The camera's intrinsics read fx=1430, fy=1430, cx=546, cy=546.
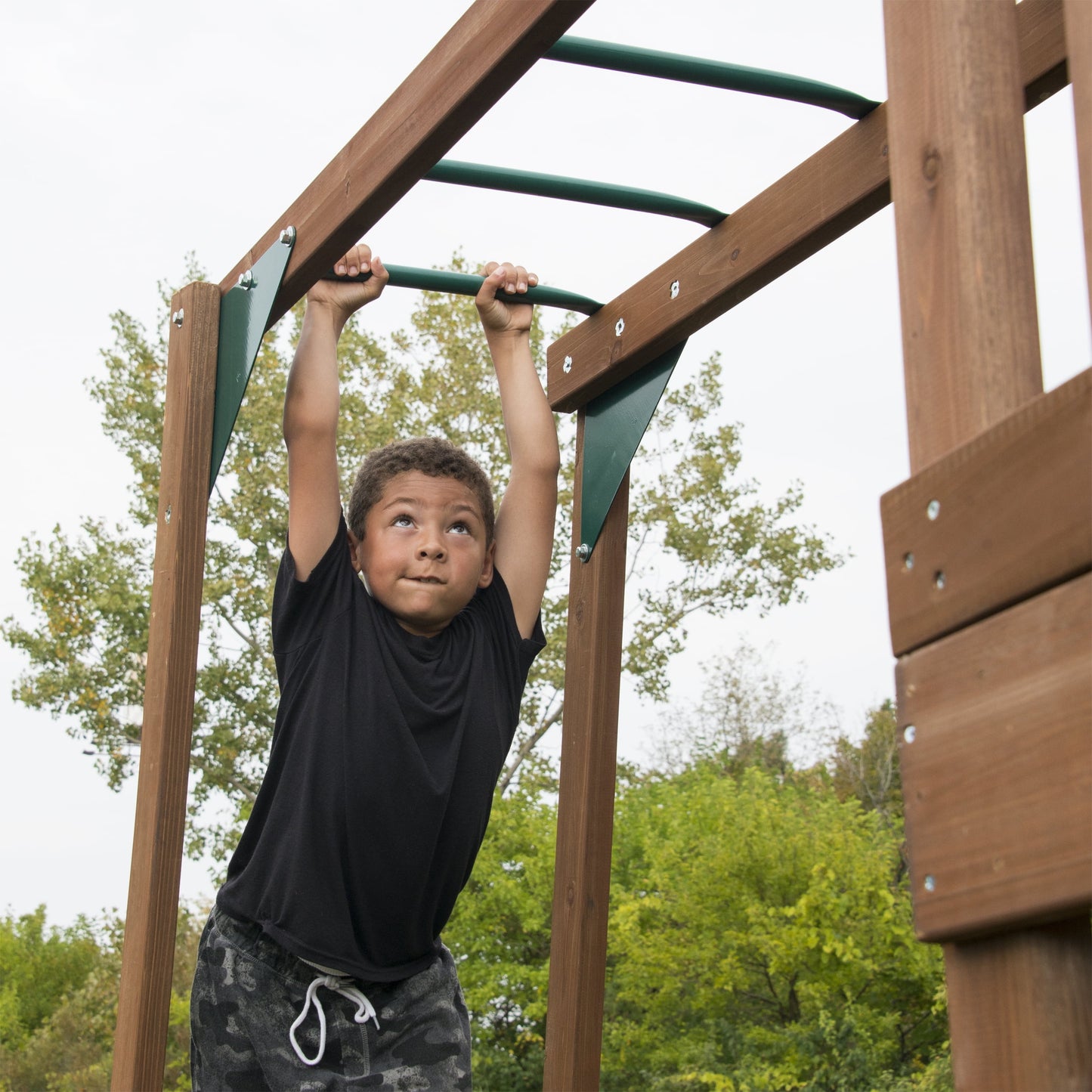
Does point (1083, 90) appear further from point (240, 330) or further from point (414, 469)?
point (240, 330)

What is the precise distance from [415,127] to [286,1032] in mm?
1552

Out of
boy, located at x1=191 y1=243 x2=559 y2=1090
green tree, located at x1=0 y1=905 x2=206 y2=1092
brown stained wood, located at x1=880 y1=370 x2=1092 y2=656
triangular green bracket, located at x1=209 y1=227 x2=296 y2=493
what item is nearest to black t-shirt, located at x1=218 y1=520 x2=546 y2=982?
boy, located at x1=191 y1=243 x2=559 y2=1090

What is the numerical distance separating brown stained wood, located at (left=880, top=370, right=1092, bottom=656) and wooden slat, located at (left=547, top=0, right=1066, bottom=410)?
109cm

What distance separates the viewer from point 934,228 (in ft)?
5.01

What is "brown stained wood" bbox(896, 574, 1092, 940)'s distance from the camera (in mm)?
1272

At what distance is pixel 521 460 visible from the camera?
9.52ft

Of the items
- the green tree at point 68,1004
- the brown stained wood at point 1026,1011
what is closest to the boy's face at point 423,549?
the brown stained wood at point 1026,1011

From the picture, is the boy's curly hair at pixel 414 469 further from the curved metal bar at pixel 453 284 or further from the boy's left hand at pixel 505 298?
the curved metal bar at pixel 453 284

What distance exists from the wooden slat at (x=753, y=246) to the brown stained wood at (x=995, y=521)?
1089 mm

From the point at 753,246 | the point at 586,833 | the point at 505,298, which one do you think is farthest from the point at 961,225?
the point at 586,833

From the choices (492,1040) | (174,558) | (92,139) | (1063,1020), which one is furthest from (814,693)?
(1063,1020)

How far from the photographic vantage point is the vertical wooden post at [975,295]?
1.32 meters

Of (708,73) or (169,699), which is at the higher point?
(708,73)

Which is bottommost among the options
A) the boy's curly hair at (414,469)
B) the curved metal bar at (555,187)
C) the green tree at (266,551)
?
the boy's curly hair at (414,469)
